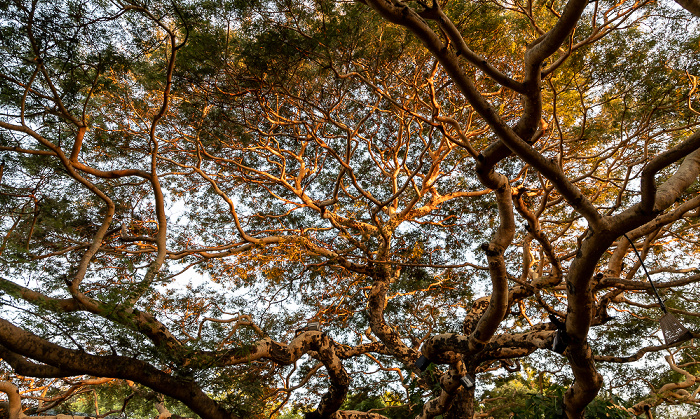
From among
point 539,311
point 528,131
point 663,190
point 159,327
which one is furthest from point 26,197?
point 539,311

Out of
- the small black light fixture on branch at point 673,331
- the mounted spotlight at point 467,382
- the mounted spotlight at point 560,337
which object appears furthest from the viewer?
the mounted spotlight at point 467,382

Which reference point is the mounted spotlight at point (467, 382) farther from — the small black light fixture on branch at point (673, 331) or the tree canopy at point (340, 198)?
the small black light fixture on branch at point (673, 331)

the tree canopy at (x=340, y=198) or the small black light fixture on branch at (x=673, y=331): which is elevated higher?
the tree canopy at (x=340, y=198)

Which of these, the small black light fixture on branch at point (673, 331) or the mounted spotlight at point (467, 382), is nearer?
the small black light fixture on branch at point (673, 331)

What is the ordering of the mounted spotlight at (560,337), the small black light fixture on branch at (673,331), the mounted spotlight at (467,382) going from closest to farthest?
the small black light fixture on branch at (673,331)
the mounted spotlight at (560,337)
the mounted spotlight at (467,382)

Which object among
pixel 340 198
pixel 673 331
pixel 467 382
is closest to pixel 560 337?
pixel 673 331

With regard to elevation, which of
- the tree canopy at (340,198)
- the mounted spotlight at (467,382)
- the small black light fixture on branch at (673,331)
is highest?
the tree canopy at (340,198)

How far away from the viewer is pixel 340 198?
7539 millimetres

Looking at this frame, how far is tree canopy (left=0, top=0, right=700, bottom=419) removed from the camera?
2.94 m

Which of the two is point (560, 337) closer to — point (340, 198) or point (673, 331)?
point (673, 331)

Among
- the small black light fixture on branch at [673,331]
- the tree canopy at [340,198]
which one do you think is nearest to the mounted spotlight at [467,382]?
the tree canopy at [340,198]

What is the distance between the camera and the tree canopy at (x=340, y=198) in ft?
9.64

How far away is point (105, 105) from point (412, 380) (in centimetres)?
587

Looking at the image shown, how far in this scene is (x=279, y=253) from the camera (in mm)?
5180
